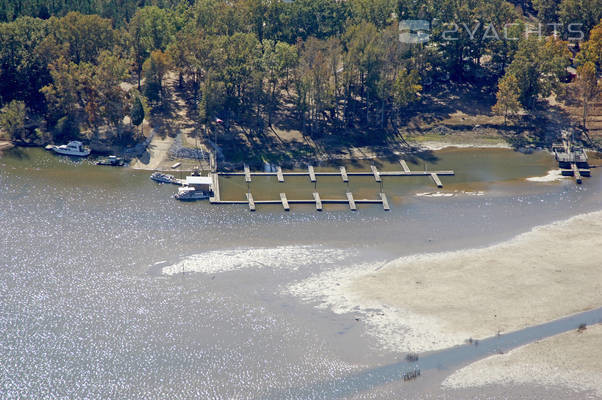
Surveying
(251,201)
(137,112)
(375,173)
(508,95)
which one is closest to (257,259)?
(251,201)

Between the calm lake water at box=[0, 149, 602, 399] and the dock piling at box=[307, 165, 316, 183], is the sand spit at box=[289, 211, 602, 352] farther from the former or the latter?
the dock piling at box=[307, 165, 316, 183]

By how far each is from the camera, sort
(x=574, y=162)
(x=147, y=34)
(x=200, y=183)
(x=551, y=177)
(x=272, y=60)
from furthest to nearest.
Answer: (x=147, y=34), (x=272, y=60), (x=574, y=162), (x=551, y=177), (x=200, y=183)

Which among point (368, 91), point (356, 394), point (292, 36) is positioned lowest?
point (356, 394)

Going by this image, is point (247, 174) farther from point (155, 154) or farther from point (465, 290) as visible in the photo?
point (465, 290)

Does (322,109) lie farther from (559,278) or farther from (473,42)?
(559,278)

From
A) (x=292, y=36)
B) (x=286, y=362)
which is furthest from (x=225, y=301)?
(x=292, y=36)

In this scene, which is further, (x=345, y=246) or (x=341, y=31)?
(x=341, y=31)

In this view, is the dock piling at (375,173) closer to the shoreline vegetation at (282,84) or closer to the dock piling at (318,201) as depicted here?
the shoreline vegetation at (282,84)

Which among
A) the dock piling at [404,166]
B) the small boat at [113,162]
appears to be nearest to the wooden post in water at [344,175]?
the dock piling at [404,166]
